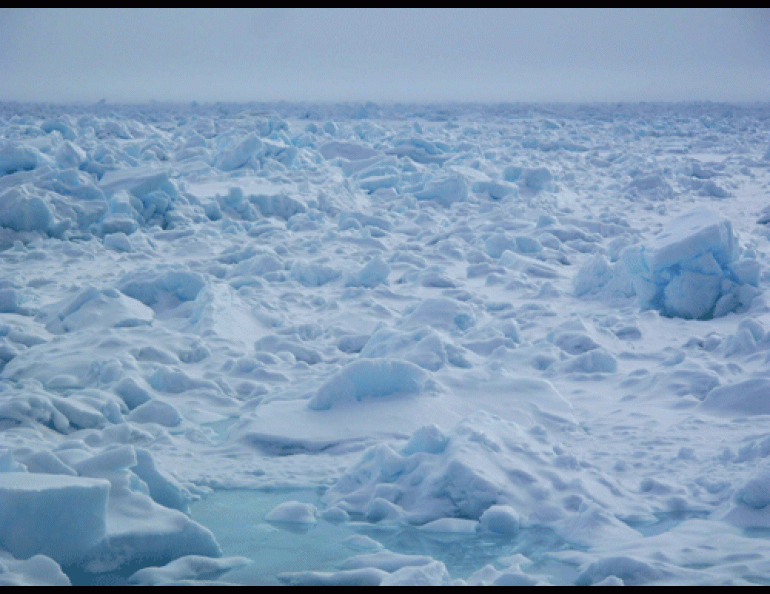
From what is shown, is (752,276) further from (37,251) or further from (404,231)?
(37,251)

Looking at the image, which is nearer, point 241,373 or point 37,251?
point 241,373

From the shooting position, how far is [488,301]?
577 cm

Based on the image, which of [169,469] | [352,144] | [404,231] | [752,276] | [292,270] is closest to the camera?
[169,469]

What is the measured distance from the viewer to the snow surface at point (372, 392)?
2.46 m

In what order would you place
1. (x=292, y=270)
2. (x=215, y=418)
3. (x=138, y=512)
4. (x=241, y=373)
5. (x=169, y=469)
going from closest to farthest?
(x=138, y=512)
(x=169, y=469)
(x=215, y=418)
(x=241, y=373)
(x=292, y=270)

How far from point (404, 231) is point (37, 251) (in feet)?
11.9

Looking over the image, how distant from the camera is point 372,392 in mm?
3719

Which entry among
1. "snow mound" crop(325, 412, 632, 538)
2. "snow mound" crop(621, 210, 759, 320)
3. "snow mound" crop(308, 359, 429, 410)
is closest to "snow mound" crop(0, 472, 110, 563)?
"snow mound" crop(325, 412, 632, 538)

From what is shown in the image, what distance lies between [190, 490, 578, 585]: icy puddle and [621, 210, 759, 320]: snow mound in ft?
10.2

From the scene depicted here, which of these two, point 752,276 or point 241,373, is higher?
point 752,276

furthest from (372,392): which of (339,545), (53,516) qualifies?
(53,516)

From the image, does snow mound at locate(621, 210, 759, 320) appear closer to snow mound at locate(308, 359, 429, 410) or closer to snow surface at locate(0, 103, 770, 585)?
snow surface at locate(0, 103, 770, 585)

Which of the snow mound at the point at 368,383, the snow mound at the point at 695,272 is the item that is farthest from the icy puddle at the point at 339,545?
the snow mound at the point at 695,272

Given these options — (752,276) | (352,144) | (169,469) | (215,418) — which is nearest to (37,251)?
(215,418)
